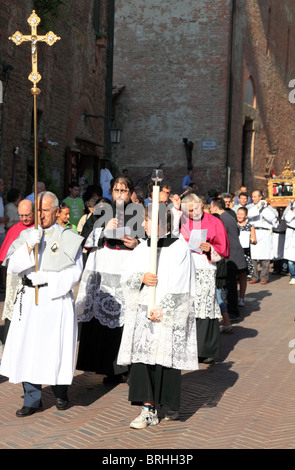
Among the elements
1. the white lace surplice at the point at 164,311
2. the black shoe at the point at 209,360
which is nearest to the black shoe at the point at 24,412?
Answer: the white lace surplice at the point at 164,311

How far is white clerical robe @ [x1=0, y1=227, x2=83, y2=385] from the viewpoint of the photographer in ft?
18.2

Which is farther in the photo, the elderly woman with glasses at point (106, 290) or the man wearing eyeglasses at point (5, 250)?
the elderly woman with glasses at point (106, 290)

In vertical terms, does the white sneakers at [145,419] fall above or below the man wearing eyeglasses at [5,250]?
below

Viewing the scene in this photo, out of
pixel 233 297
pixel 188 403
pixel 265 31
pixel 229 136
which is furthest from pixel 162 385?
pixel 265 31

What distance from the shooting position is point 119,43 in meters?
25.8

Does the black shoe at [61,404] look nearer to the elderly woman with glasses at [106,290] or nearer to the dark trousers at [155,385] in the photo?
the dark trousers at [155,385]

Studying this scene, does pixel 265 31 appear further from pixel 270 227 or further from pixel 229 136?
pixel 270 227

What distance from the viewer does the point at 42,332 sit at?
18.3 ft

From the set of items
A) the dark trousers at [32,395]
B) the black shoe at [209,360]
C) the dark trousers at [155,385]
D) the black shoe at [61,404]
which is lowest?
the black shoe at [209,360]

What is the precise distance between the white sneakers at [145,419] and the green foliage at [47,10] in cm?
1169

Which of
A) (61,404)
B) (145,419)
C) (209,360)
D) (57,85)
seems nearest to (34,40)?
(61,404)

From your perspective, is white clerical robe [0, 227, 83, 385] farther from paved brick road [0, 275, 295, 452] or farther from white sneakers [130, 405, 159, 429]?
white sneakers [130, 405, 159, 429]

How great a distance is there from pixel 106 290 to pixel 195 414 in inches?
59.4

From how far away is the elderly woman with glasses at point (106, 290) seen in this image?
6621 mm
